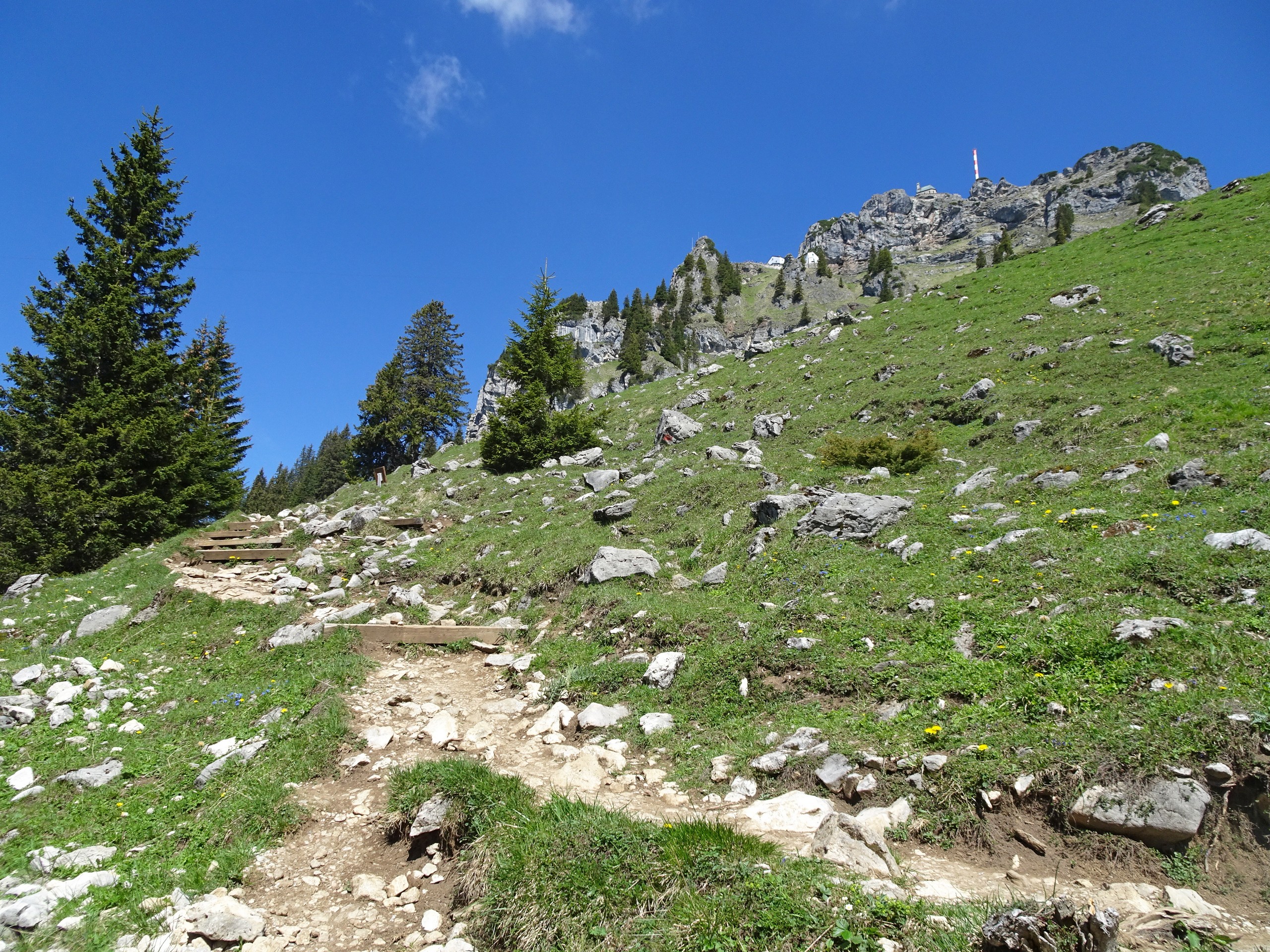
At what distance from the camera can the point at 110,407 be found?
21828mm

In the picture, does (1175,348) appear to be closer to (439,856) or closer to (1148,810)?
(1148,810)

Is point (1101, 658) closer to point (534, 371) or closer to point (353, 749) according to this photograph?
point (353, 749)

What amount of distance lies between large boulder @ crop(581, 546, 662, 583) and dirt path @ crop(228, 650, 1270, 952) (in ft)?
12.8

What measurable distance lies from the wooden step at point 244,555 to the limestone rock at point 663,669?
15.3 metres

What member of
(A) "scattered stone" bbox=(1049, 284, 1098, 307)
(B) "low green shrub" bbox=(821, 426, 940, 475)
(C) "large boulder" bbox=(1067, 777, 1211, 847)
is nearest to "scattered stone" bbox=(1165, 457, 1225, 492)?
(B) "low green shrub" bbox=(821, 426, 940, 475)

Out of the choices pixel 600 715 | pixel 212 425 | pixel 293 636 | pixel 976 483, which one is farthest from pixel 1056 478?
pixel 212 425

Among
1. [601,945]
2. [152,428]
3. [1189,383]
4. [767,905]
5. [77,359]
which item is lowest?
[601,945]

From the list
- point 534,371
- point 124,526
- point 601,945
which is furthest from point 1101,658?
point 124,526

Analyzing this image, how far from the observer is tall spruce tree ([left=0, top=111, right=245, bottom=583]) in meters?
19.9

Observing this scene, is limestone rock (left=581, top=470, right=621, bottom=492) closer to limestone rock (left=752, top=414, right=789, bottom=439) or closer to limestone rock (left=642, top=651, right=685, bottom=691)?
limestone rock (left=752, top=414, right=789, bottom=439)

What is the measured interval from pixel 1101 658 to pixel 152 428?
96.0ft

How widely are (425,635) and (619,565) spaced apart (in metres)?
4.30

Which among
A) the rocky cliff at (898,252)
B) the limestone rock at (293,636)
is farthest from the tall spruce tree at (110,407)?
the rocky cliff at (898,252)

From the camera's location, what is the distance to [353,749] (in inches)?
294
